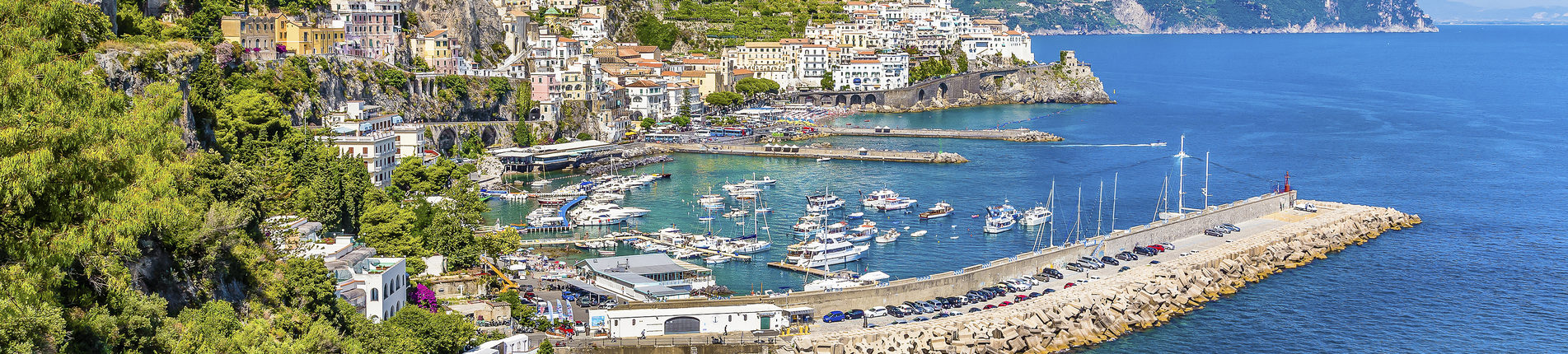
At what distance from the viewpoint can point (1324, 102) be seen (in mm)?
95500

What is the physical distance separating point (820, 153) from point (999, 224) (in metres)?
20.9

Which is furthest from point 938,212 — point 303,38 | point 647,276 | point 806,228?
point 303,38

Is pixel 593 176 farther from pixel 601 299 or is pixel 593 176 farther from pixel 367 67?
pixel 601 299

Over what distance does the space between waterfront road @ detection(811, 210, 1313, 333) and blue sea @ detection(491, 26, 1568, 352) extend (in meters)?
2.30

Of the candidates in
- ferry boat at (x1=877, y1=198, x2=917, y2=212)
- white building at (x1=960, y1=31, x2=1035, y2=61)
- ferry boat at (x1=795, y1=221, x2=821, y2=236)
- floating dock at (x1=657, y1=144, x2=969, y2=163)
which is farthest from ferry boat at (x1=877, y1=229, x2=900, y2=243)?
white building at (x1=960, y1=31, x2=1035, y2=61)

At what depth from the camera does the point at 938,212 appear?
4578 cm

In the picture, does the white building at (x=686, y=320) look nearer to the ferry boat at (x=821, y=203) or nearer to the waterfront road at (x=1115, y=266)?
the waterfront road at (x=1115, y=266)

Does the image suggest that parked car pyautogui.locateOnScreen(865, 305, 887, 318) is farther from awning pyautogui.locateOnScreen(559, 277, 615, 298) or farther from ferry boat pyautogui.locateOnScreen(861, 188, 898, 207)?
ferry boat pyautogui.locateOnScreen(861, 188, 898, 207)

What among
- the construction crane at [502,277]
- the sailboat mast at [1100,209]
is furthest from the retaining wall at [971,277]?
the construction crane at [502,277]

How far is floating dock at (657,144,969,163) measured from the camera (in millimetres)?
61634

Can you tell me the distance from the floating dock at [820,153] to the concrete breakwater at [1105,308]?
868 inches

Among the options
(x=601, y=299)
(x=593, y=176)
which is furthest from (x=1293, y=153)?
(x=601, y=299)

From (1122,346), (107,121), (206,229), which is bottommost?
(1122,346)

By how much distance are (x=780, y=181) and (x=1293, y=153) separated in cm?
2514
